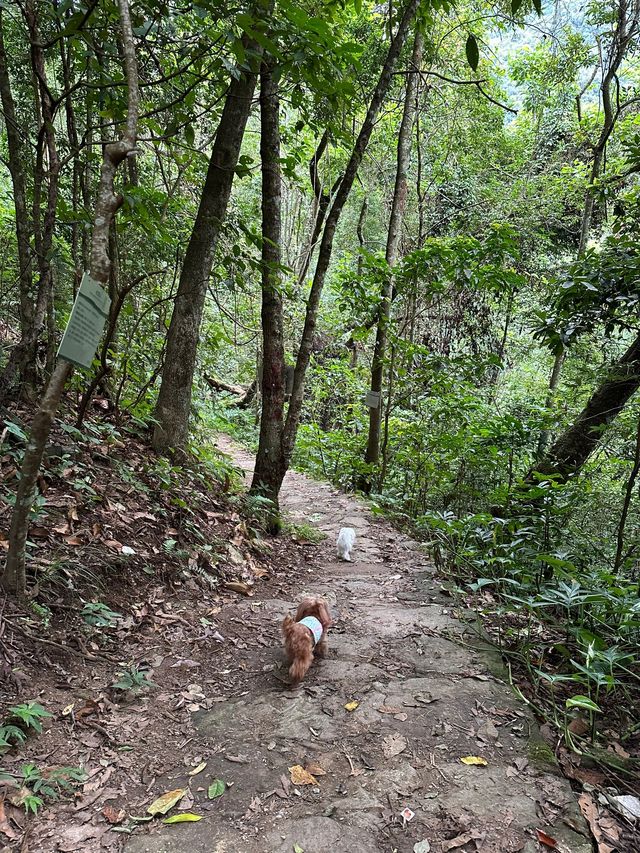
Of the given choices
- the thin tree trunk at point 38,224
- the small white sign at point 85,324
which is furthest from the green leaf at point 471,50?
the thin tree trunk at point 38,224

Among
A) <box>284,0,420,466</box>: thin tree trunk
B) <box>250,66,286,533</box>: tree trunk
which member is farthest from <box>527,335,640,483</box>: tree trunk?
<box>250,66,286,533</box>: tree trunk

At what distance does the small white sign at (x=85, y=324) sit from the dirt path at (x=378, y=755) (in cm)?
200

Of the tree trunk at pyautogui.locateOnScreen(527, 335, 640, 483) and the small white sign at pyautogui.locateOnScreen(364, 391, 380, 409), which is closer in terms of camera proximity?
the tree trunk at pyautogui.locateOnScreen(527, 335, 640, 483)

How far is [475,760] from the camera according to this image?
2447mm

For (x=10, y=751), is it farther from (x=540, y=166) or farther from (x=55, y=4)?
(x=540, y=166)

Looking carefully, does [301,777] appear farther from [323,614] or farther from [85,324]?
[85,324]

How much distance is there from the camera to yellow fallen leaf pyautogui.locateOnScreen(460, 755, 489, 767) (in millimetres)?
2430

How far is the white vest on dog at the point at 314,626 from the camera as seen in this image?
126 inches

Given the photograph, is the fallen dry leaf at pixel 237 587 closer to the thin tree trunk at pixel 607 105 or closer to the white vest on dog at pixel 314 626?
the white vest on dog at pixel 314 626

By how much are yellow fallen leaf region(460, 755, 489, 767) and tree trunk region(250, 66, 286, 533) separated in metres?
3.85

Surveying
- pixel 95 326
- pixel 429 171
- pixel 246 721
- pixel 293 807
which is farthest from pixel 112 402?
pixel 429 171

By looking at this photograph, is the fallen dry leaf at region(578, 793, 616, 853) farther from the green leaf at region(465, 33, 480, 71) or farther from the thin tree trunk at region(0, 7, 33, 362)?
the thin tree trunk at region(0, 7, 33, 362)

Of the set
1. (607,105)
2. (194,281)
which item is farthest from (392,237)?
(194,281)

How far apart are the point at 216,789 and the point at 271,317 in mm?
4645
